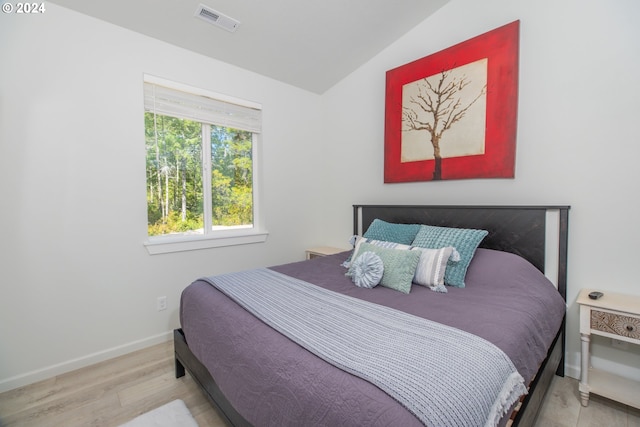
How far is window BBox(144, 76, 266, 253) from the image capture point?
7.83ft

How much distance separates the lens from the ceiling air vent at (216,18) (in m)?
2.06

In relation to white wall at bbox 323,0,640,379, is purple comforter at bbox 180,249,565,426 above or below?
below

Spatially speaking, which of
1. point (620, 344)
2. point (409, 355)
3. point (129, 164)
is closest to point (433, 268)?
point (409, 355)

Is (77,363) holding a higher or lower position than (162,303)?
lower

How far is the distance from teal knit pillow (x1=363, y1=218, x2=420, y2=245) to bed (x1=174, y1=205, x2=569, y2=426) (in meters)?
0.30

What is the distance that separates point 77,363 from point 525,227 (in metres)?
3.29

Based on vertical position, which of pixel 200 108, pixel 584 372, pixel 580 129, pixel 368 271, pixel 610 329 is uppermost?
pixel 200 108

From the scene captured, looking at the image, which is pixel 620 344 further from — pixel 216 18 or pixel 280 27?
pixel 216 18

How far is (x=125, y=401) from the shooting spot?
1676mm

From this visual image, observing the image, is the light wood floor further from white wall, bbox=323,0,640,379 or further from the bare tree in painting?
the bare tree in painting

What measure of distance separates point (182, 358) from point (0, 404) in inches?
40.7

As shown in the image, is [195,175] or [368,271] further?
[195,175]

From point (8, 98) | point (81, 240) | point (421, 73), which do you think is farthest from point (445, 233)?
point (8, 98)

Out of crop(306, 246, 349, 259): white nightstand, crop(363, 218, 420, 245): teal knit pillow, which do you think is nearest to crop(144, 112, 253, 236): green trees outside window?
crop(306, 246, 349, 259): white nightstand
